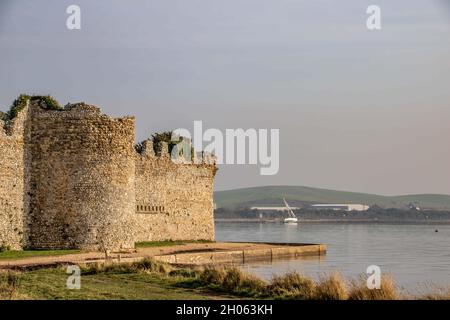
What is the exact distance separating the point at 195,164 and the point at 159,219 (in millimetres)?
5168

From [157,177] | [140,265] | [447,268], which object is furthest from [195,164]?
[140,265]

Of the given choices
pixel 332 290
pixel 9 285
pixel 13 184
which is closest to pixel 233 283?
pixel 332 290

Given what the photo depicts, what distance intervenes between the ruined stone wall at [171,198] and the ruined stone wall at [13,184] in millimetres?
8727

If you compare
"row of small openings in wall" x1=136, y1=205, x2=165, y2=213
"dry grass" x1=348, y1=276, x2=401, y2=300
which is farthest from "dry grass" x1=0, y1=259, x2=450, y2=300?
"row of small openings in wall" x1=136, y1=205, x2=165, y2=213

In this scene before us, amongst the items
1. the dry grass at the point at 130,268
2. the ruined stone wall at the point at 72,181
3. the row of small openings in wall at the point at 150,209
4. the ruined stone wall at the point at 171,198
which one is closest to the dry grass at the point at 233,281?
the dry grass at the point at 130,268

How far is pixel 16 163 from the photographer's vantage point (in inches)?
1249

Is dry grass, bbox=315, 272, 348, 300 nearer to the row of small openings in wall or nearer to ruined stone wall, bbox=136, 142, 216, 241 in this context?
ruined stone wall, bbox=136, 142, 216, 241

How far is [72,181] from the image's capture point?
3203 cm

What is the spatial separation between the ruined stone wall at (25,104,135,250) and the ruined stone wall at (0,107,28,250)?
1.27 ft

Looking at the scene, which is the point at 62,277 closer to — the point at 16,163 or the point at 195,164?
the point at 16,163

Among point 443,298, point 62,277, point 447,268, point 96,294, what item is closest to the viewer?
point 443,298

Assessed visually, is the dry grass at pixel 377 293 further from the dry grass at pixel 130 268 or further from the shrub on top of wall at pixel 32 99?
the shrub on top of wall at pixel 32 99

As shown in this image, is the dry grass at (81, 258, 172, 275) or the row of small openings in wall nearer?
the dry grass at (81, 258, 172, 275)

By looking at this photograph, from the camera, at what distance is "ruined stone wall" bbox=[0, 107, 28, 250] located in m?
31.2
